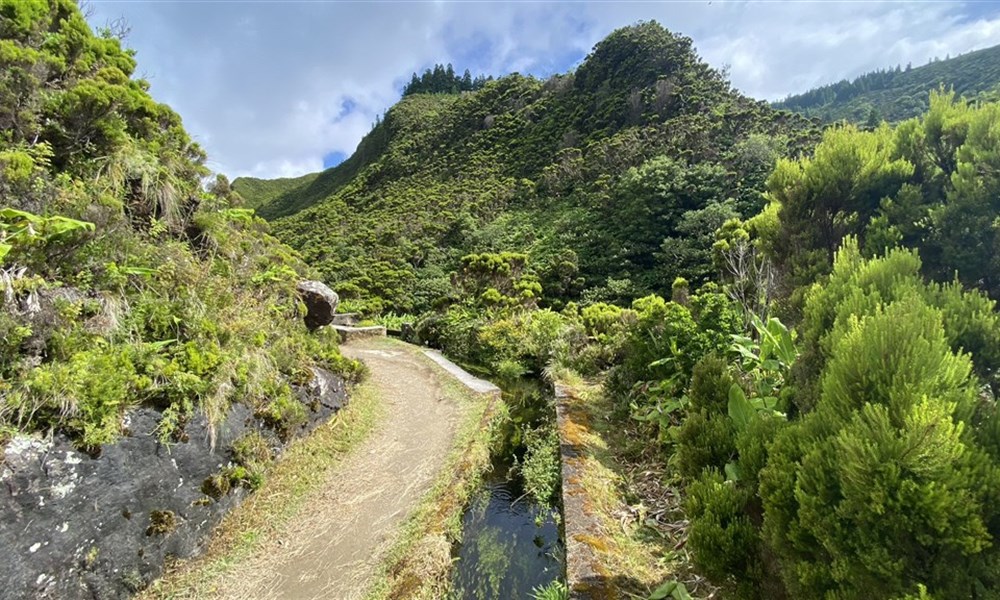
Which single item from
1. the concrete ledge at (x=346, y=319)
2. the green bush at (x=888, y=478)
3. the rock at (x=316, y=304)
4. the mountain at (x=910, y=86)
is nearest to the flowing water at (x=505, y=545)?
the green bush at (x=888, y=478)

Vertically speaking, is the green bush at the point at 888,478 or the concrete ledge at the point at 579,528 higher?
the green bush at the point at 888,478

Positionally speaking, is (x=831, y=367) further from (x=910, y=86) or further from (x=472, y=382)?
(x=910, y=86)

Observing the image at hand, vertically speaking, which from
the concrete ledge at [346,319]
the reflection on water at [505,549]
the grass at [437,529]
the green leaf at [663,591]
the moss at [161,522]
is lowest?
the reflection on water at [505,549]

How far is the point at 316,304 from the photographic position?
370 inches

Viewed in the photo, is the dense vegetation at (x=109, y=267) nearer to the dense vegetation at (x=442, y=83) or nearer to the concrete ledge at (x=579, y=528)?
the concrete ledge at (x=579, y=528)

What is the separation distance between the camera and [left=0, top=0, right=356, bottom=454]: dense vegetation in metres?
3.77

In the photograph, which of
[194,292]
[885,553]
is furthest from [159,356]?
[885,553]

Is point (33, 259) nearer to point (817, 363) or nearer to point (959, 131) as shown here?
point (817, 363)

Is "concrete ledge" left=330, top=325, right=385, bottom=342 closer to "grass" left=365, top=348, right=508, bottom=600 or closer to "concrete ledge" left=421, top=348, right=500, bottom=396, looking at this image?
"concrete ledge" left=421, top=348, right=500, bottom=396

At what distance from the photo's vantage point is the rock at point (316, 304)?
9.33 metres

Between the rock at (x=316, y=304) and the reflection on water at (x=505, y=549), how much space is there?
5454 millimetres

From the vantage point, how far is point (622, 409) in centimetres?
730

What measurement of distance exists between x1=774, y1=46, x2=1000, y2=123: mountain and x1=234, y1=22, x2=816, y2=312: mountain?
18256mm

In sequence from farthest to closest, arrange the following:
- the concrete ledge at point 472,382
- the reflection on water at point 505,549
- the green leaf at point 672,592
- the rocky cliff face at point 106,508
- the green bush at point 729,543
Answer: the concrete ledge at point 472,382
the reflection on water at point 505,549
the rocky cliff face at point 106,508
the green leaf at point 672,592
the green bush at point 729,543
